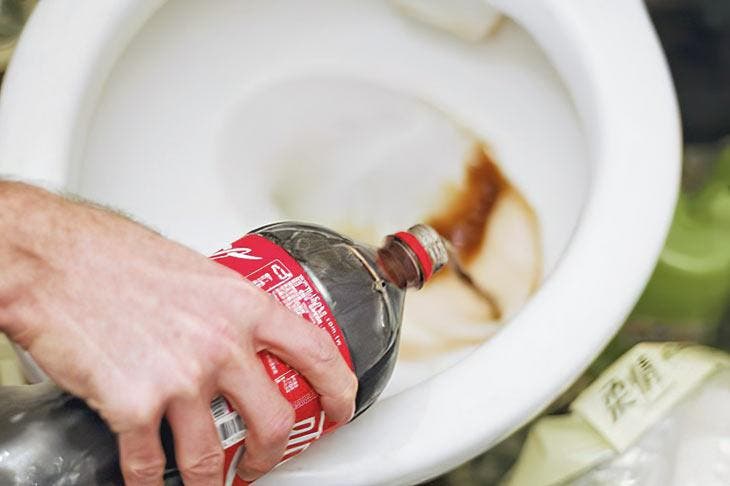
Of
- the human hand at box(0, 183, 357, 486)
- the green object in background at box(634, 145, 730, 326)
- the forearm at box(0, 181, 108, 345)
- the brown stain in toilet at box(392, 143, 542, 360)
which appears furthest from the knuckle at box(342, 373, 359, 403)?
the green object in background at box(634, 145, 730, 326)

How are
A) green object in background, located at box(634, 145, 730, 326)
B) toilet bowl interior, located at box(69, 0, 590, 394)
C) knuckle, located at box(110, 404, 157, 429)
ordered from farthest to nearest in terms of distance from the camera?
green object in background, located at box(634, 145, 730, 326), toilet bowl interior, located at box(69, 0, 590, 394), knuckle, located at box(110, 404, 157, 429)

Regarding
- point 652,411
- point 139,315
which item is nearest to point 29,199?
point 139,315

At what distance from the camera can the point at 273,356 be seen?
0.49 meters

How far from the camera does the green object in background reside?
84cm

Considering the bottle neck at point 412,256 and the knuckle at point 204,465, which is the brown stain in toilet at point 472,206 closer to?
the bottle neck at point 412,256

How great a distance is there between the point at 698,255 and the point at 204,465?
53 centimetres

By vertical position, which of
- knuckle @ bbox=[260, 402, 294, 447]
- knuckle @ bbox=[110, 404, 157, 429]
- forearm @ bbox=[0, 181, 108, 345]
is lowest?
knuckle @ bbox=[260, 402, 294, 447]

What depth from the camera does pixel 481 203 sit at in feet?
2.58

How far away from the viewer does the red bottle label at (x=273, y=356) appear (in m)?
0.49

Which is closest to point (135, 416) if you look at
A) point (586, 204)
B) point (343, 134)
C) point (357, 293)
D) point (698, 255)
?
point (357, 293)

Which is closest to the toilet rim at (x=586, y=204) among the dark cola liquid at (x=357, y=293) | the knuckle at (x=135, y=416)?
the dark cola liquid at (x=357, y=293)

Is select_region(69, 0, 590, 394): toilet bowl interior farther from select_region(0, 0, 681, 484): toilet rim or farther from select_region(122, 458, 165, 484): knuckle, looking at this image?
select_region(122, 458, 165, 484): knuckle

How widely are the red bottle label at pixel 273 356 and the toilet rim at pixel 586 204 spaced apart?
0.05 metres

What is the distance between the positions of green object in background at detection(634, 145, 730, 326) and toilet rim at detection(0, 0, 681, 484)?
22 centimetres
